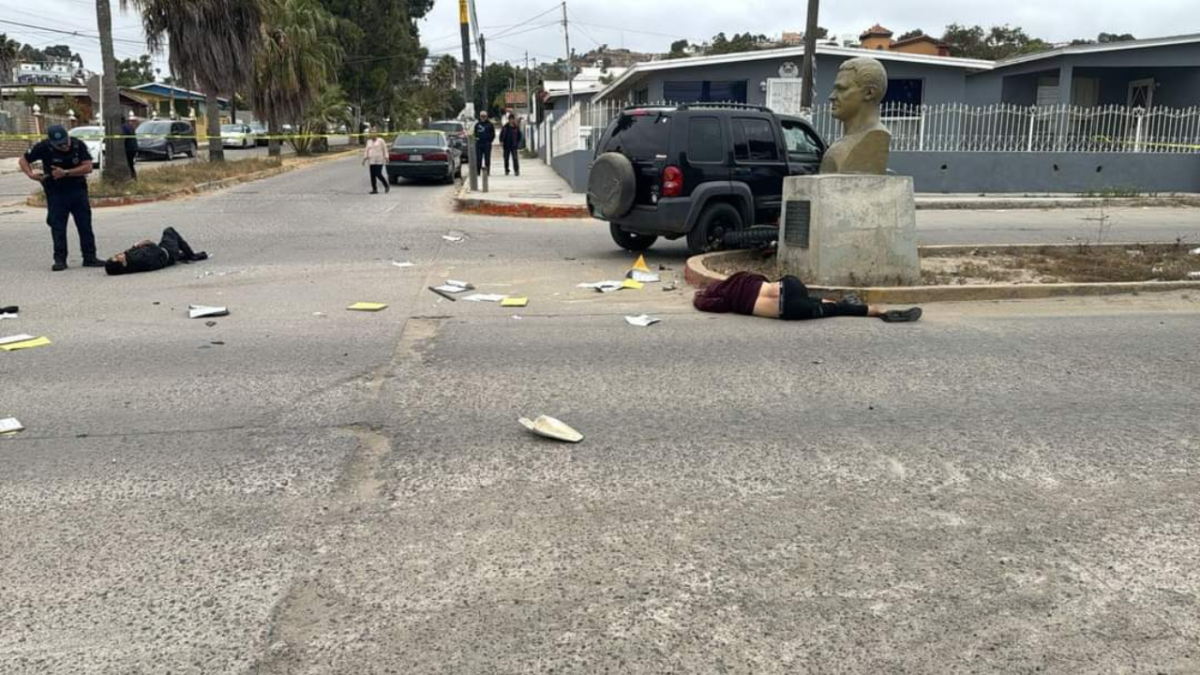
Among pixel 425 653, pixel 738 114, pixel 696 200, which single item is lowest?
pixel 425 653

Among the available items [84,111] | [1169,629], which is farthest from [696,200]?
[84,111]

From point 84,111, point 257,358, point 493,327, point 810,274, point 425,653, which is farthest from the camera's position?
point 84,111

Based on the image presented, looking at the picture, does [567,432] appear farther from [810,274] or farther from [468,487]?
[810,274]

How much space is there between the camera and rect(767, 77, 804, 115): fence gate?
25094 mm

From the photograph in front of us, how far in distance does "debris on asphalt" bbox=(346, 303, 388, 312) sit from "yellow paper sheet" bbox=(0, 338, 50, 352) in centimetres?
250

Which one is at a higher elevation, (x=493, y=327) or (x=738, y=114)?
(x=738, y=114)

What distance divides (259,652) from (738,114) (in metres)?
9.78

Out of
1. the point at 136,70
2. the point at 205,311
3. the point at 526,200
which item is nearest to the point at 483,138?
the point at 526,200

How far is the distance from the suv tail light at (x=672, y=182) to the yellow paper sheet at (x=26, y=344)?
21.7 ft

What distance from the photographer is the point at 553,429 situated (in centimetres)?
500

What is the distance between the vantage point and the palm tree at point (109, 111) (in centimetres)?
2095

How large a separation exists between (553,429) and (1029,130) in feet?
71.2

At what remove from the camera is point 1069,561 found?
3.62 meters

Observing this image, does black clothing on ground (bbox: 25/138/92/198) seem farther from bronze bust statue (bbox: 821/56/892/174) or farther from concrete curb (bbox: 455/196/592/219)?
bronze bust statue (bbox: 821/56/892/174)
